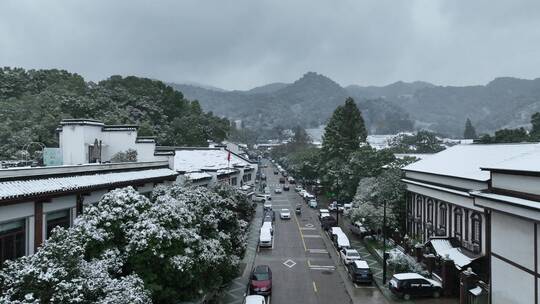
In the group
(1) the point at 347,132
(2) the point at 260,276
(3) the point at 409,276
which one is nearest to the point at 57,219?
(2) the point at 260,276

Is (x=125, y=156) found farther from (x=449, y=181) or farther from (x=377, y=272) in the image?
(x=449, y=181)

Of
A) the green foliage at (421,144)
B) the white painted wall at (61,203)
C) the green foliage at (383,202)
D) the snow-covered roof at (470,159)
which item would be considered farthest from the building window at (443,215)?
the green foliage at (421,144)

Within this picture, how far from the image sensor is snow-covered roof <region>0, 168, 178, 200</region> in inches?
621

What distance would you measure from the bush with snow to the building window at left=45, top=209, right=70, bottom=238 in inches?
103

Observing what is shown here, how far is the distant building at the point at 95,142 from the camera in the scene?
34000mm

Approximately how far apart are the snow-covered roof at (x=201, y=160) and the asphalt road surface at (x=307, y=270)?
9676 mm

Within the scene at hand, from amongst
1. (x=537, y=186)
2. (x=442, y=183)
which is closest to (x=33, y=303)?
(x=537, y=186)

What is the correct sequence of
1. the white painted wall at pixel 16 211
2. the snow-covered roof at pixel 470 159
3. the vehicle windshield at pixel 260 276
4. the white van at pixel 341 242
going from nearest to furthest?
the white painted wall at pixel 16 211, the vehicle windshield at pixel 260 276, the snow-covered roof at pixel 470 159, the white van at pixel 341 242

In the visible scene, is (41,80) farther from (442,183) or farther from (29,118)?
(442,183)

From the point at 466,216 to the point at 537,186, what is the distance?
14.8 m

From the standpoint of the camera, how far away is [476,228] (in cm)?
3012

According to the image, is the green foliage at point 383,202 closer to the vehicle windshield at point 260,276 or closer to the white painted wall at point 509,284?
the vehicle windshield at point 260,276

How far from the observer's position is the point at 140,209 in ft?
58.7

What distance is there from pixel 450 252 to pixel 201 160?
29734 millimetres
